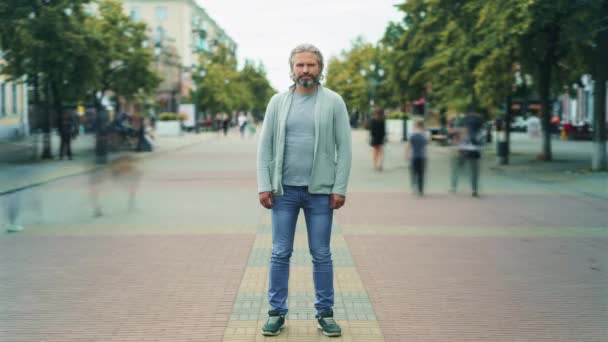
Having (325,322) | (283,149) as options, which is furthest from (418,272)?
(283,149)

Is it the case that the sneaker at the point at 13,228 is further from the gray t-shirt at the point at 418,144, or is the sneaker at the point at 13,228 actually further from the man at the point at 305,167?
the gray t-shirt at the point at 418,144

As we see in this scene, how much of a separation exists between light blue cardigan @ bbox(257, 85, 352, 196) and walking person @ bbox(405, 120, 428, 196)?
10082mm

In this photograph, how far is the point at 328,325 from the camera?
5047mm

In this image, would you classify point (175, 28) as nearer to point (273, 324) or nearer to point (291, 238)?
point (291, 238)

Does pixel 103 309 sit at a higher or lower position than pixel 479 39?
lower

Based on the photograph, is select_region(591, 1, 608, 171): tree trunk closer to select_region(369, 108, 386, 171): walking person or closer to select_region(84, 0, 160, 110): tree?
select_region(369, 108, 386, 171): walking person

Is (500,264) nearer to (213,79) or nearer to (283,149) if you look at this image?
(283,149)

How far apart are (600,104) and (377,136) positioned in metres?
6.00

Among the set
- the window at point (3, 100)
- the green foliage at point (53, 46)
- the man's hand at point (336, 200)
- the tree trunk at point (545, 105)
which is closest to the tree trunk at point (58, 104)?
the green foliage at point (53, 46)

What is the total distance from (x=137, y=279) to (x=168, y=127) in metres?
50.4

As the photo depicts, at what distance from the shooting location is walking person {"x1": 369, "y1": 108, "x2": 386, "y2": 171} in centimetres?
2197

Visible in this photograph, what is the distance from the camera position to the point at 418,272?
7.25m

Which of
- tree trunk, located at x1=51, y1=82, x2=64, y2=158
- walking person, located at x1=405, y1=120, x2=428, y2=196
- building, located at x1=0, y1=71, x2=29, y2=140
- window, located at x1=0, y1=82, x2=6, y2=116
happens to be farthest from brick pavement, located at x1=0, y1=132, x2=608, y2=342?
window, located at x1=0, y1=82, x2=6, y2=116

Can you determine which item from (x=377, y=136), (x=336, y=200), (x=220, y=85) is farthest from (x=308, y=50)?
(x=220, y=85)
